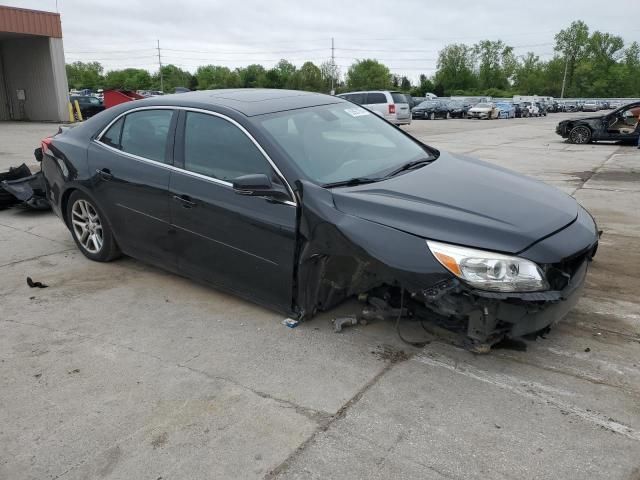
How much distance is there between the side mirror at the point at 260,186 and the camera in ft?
11.4

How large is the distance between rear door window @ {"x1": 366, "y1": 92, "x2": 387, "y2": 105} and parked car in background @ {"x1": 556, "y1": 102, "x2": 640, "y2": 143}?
797cm

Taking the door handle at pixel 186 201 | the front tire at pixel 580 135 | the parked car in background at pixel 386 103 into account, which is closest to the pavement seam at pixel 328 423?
the door handle at pixel 186 201

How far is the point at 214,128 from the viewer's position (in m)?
4.01

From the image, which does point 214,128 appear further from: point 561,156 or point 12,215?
point 561,156

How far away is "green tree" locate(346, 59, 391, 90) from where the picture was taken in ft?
356

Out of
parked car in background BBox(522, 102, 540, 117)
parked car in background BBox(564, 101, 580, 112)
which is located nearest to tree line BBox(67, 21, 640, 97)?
parked car in background BBox(564, 101, 580, 112)

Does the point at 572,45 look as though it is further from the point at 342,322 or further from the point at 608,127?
the point at 342,322

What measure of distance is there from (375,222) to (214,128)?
1568 millimetres

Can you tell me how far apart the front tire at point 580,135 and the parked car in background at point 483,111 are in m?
23.3

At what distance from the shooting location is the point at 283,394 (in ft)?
9.80

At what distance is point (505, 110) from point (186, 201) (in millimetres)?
44421

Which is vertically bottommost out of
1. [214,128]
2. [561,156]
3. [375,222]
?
[561,156]

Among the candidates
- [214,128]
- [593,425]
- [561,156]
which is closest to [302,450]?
[593,425]

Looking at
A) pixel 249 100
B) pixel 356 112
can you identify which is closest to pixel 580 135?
pixel 356 112
